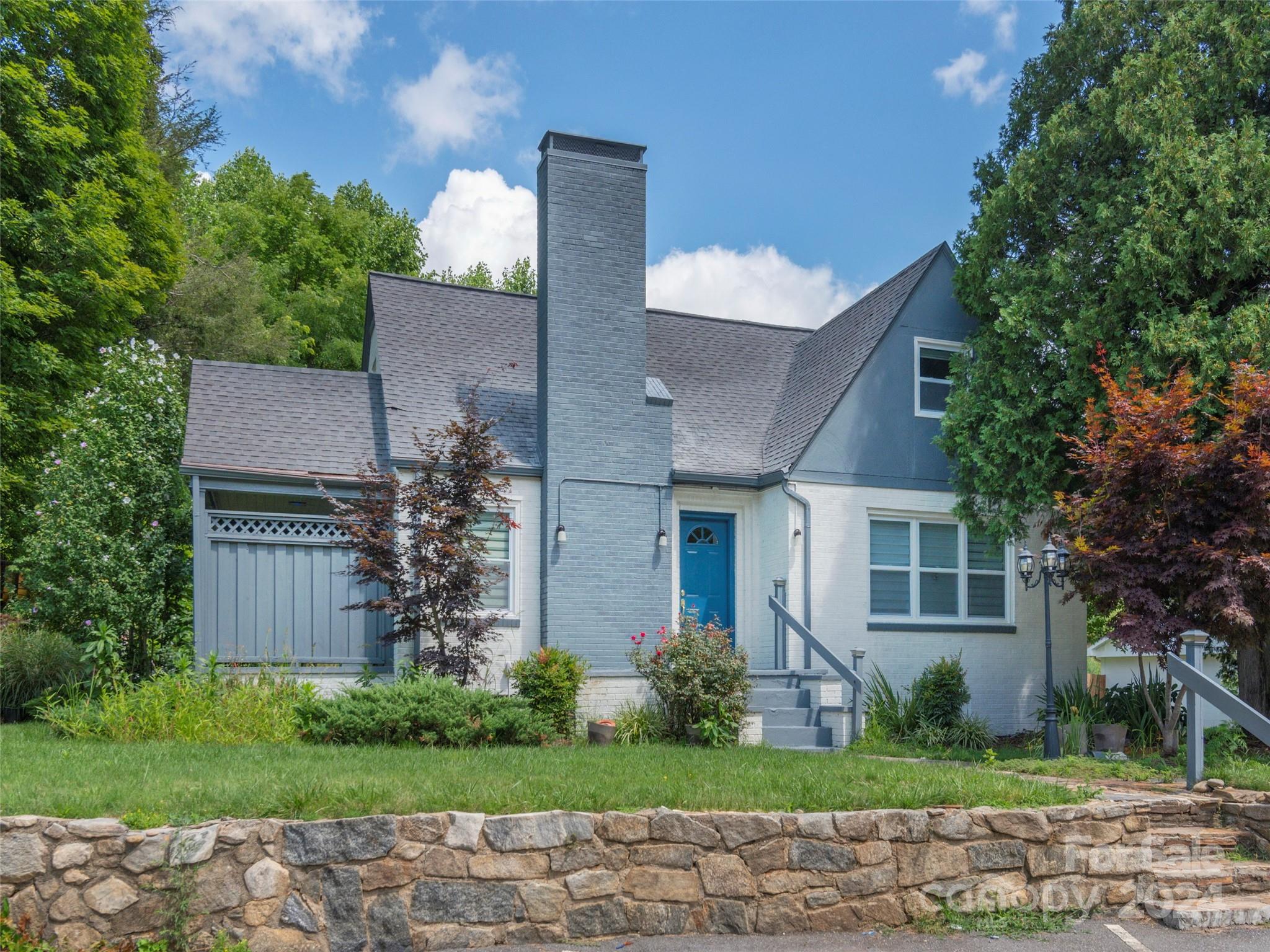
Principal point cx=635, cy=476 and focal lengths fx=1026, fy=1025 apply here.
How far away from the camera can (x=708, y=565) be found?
14.0 meters

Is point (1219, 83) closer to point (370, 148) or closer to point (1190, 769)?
point (1190, 769)

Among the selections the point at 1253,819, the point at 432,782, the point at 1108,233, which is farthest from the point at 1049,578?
the point at 432,782

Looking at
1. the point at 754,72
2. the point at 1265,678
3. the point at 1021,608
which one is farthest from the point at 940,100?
the point at 1265,678

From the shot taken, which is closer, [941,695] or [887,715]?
[887,715]

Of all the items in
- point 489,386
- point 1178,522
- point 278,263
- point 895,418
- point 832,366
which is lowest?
point 1178,522

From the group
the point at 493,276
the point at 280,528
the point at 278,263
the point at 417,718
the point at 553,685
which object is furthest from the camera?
the point at 493,276

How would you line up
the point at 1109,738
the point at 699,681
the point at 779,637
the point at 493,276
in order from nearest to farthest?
1. the point at 699,681
2. the point at 1109,738
3. the point at 779,637
4. the point at 493,276

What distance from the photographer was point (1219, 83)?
11.4 meters

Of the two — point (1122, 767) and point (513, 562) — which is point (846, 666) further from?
point (513, 562)

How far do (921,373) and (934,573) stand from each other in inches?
111

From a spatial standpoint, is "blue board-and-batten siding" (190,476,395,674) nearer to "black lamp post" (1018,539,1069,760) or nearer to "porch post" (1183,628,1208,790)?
"black lamp post" (1018,539,1069,760)

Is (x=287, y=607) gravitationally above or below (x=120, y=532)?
below

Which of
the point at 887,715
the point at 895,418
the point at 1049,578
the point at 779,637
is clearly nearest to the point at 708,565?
the point at 779,637

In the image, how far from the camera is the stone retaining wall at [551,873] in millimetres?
5379
